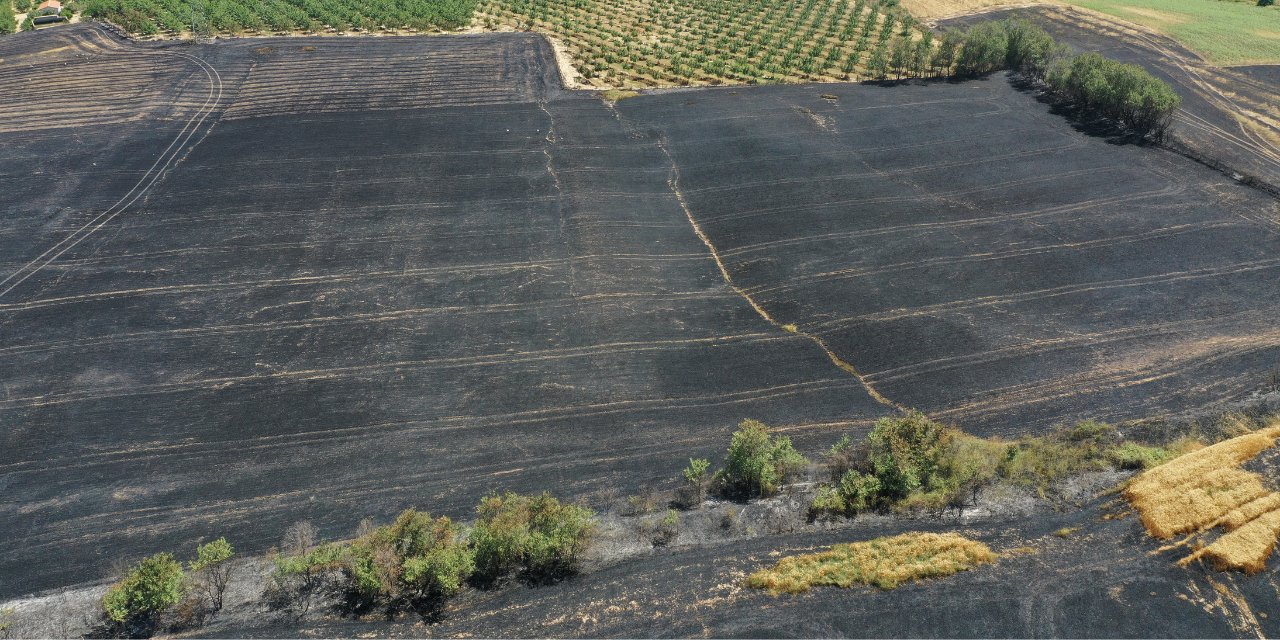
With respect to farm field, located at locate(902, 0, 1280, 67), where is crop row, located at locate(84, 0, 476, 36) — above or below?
below

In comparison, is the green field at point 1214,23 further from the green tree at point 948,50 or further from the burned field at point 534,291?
the burned field at point 534,291

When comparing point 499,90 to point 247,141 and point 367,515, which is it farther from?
point 367,515

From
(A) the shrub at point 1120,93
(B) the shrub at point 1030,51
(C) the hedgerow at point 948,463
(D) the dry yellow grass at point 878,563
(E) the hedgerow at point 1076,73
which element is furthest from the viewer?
(B) the shrub at point 1030,51

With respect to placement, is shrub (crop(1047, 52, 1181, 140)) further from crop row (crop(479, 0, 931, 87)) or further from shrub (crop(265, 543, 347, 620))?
shrub (crop(265, 543, 347, 620))

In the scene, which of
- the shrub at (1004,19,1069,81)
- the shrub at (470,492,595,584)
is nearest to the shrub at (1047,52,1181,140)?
the shrub at (1004,19,1069,81)

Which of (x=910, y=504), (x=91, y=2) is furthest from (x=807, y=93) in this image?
(x=91, y=2)

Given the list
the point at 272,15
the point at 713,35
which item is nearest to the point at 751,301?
the point at 713,35

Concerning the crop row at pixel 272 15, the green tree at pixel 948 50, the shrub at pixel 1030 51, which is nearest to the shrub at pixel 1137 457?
the shrub at pixel 1030 51
